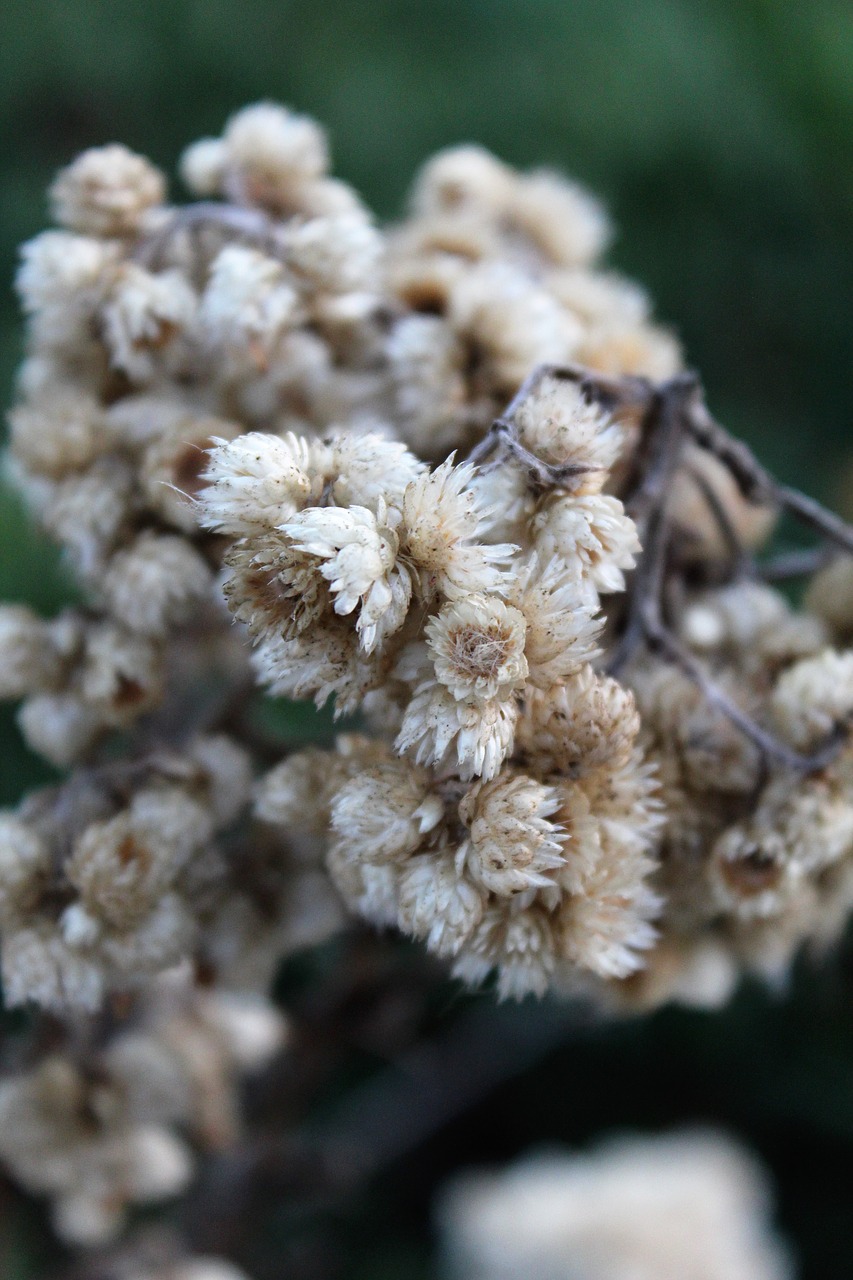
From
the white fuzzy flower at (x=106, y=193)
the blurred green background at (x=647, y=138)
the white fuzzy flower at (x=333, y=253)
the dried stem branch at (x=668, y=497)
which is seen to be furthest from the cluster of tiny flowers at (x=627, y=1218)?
the white fuzzy flower at (x=106, y=193)

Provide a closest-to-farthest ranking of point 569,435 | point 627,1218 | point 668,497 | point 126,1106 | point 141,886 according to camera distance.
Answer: point 569,435 < point 141,886 < point 668,497 < point 126,1106 < point 627,1218

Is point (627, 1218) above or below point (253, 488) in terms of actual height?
below

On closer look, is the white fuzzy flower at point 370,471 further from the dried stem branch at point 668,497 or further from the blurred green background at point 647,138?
the blurred green background at point 647,138

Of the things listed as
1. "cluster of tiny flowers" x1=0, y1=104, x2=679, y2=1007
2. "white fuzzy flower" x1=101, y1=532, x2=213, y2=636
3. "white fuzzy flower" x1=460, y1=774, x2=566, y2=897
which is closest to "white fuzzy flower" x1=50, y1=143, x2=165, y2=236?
"cluster of tiny flowers" x1=0, y1=104, x2=679, y2=1007

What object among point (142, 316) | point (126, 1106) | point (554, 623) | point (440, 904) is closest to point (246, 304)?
point (142, 316)

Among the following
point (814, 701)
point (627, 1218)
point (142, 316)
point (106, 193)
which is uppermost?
point (106, 193)

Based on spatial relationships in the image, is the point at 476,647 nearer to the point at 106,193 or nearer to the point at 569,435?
the point at 569,435
